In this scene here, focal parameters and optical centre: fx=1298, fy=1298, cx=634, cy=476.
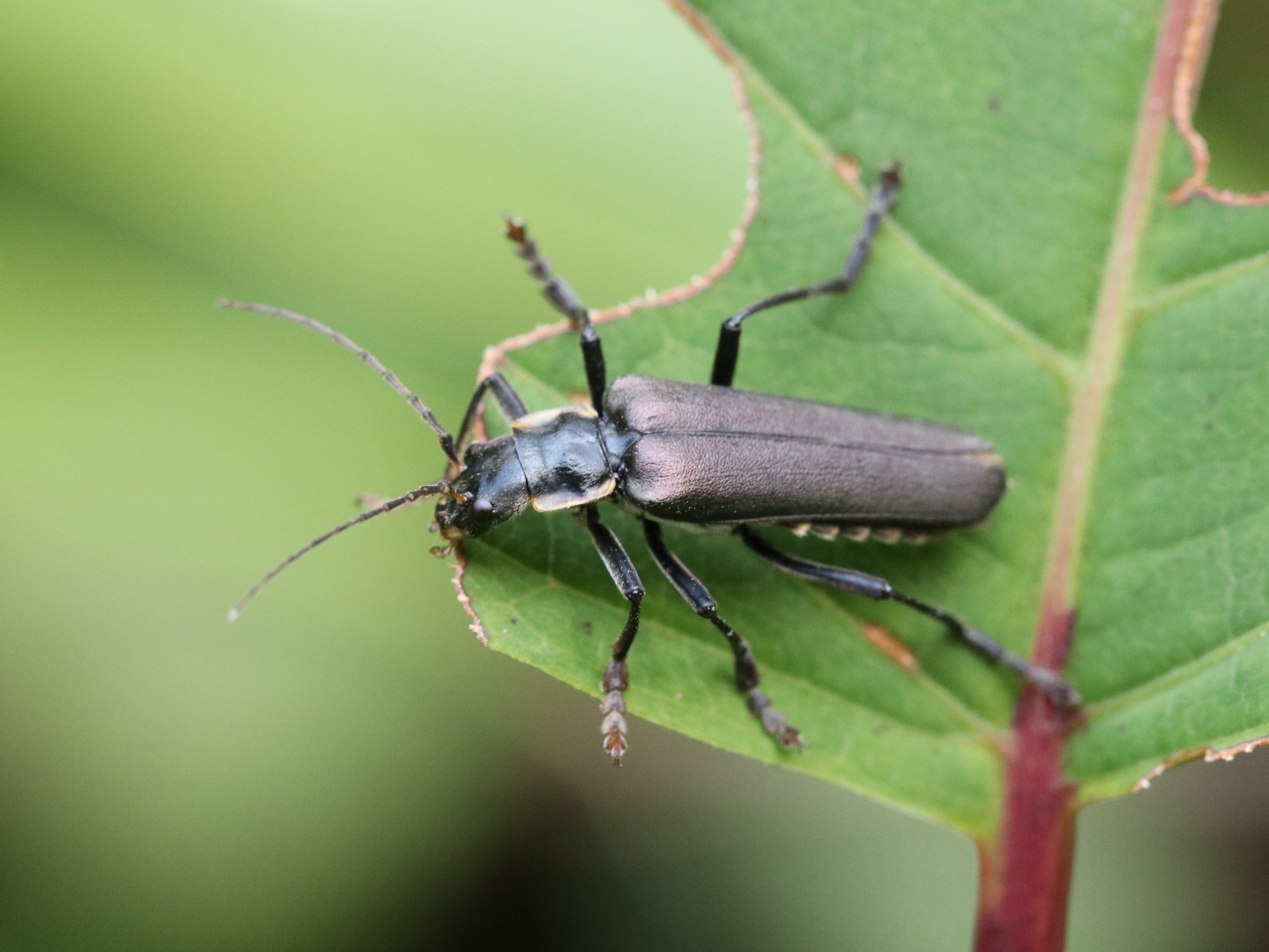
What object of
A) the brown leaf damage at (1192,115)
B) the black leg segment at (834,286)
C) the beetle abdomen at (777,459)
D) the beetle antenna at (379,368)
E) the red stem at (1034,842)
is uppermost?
the brown leaf damage at (1192,115)

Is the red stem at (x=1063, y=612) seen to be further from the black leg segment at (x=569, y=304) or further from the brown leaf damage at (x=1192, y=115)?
the black leg segment at (x=569, y=304)

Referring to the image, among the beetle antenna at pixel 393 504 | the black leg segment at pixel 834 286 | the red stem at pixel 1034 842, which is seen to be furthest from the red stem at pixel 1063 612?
Answer: the beetle antenna at pixel 393 504

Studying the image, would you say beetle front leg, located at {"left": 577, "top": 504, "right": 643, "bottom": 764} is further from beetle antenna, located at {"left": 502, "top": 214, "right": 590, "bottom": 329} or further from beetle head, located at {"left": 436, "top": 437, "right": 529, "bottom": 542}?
beetle antenna, located at {"left": 502, "top": 214, "right": 590, "bottom": 329}

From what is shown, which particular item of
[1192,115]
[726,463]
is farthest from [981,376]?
[1192,115]

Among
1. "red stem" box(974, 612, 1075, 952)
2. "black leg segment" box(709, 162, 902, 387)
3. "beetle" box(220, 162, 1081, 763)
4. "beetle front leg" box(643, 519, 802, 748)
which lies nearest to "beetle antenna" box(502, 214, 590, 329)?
"beetle" box(220, 162, 1081, 763)

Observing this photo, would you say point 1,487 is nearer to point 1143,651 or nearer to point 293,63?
point 293,63

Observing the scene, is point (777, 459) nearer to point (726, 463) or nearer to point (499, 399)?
point (726, 463)
